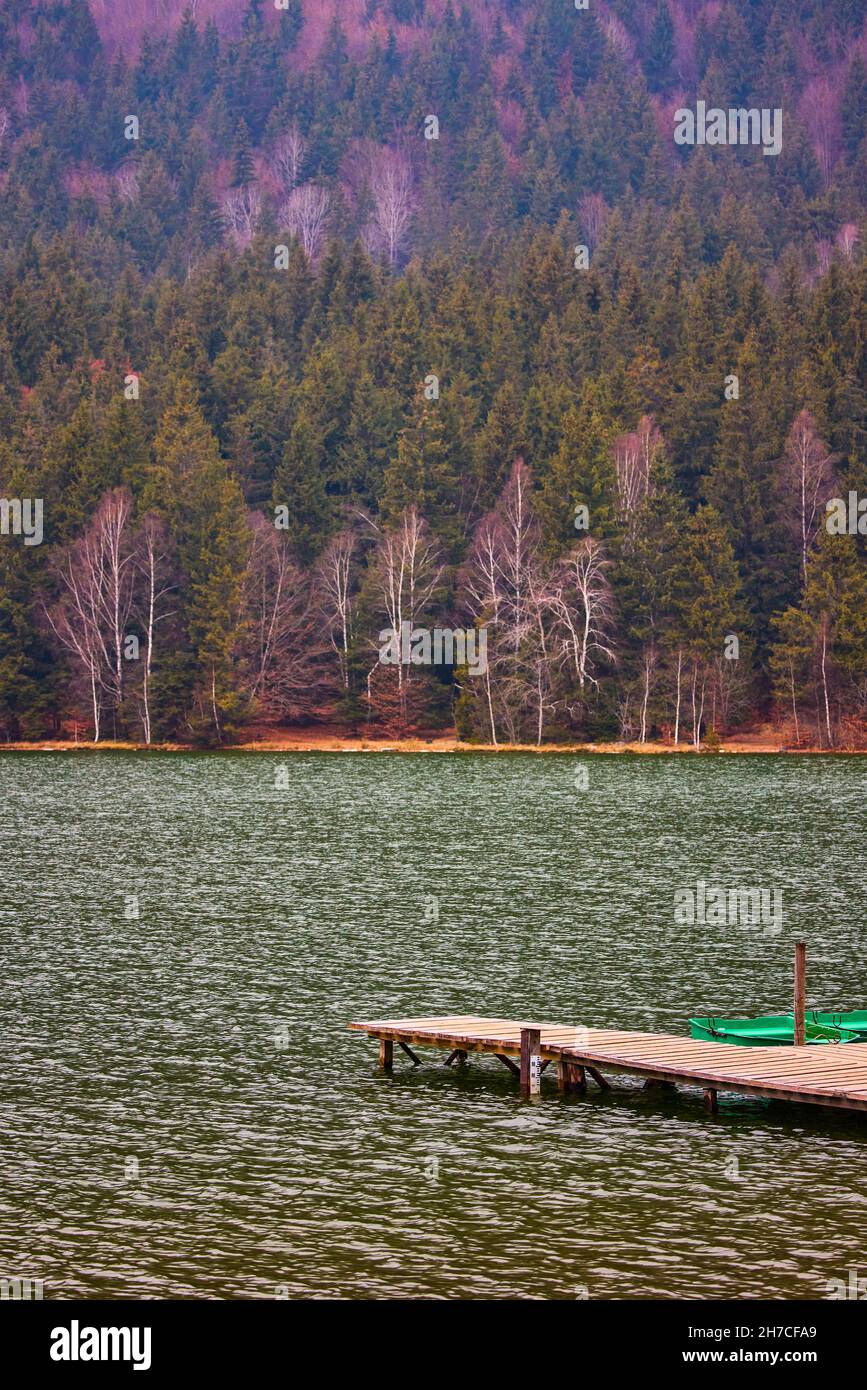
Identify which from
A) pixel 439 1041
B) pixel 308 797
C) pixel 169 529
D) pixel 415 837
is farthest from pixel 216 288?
pixel 439 1041

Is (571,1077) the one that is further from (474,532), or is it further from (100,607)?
(474,532)

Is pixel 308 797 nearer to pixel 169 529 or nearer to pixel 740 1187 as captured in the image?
pixel 169 529

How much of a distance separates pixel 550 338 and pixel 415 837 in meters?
87.6

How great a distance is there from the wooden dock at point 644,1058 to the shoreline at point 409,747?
85.3m

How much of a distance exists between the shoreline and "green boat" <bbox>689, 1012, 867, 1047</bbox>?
8372cm

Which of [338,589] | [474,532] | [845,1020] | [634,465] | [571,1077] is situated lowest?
[571,1077]

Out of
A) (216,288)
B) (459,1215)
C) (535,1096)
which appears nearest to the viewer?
(459,1215)

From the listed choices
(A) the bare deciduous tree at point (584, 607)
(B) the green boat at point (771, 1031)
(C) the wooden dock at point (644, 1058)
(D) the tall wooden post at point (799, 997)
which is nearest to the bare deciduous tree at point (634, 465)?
(A) the bare deciduous tree at point (584, 607)

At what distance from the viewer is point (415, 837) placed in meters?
66.2

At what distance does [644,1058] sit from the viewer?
91.2 feet

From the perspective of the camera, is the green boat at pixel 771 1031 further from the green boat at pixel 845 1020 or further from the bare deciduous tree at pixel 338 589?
the bare deciduous tree at pixel 338 589

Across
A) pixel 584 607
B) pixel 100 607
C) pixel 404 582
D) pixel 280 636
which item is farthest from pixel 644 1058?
pixel 280 636

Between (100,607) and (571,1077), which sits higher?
(100,607)

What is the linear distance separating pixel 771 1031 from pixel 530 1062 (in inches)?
175
